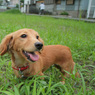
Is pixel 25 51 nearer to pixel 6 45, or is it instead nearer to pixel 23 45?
pixel 23 45

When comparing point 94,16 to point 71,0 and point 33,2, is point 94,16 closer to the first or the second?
point 71,0

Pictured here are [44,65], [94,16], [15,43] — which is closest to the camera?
[15,43]

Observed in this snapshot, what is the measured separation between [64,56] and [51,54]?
29 cm

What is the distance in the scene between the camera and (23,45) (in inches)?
63.1

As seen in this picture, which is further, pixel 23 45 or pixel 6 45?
pixel 6 45

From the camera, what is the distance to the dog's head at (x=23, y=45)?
1530 mm

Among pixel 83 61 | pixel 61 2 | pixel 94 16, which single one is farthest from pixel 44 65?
pixel 61 2

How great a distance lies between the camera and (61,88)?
177 centimetres

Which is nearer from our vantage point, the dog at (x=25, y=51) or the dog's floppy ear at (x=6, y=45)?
the dog at (x=25, y=51)

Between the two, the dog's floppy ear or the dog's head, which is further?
the dog's floppy ear

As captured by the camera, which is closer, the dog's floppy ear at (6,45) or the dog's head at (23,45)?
the dog's head at (23,45)

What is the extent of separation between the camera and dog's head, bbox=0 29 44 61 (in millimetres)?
1530

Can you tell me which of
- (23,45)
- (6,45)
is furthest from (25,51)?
(6,45)

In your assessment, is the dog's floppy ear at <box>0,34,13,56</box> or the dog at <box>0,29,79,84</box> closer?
the dog at <box>0,29,79,84</box>
